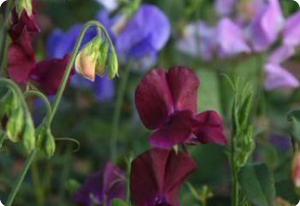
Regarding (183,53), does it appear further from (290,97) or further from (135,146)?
(135,146)

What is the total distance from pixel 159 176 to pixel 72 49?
23.6 inches

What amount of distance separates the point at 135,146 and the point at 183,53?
1.94 ft

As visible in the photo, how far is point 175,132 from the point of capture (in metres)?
0.88

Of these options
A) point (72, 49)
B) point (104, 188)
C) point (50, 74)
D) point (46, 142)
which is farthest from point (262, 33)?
point (46, 142)

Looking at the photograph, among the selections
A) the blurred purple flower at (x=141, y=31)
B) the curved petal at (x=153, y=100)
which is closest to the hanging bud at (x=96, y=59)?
the curved petal at (x=153, y=100)

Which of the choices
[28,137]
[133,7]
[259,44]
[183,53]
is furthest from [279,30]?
[28,137]

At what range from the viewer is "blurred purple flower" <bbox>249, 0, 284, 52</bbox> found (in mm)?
1482

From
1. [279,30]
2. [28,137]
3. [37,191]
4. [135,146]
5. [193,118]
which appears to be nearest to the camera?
A: [28,137]

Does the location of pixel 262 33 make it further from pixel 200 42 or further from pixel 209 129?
pixel 209 129

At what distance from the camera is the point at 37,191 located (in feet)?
4.64

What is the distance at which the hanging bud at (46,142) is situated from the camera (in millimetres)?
858

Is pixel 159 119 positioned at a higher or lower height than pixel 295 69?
higher

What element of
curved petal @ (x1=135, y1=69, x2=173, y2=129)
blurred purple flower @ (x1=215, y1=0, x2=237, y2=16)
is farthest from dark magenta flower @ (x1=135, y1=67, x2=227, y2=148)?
blurred purple flower @ (x1=215, y1=0, x2=237, y2=16)

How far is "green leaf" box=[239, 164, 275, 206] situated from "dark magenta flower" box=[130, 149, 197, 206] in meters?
0.06
